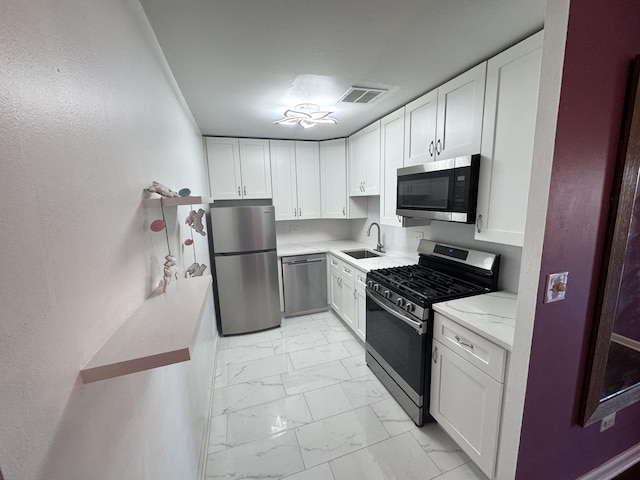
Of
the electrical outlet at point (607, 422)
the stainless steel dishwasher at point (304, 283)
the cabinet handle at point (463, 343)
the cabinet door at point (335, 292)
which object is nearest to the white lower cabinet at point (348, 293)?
the cabinet door at point (335, 292)

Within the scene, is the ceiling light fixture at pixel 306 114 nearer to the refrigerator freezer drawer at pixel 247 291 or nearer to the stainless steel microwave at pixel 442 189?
the stainless steel microwave at pixel 442 189

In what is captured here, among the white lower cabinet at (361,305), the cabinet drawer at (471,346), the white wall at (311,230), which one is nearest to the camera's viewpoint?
the cabinet drawer at (471,346)

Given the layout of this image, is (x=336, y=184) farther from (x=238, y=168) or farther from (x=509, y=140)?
(x=509, y=140)

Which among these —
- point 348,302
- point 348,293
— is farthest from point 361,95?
point 348,302

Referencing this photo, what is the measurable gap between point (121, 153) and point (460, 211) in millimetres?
1770

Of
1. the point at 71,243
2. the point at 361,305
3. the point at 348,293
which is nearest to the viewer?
the point at 71,243

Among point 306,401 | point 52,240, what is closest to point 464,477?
point 306,401

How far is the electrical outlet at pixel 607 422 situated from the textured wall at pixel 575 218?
101 millimetres

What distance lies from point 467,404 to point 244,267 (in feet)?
7.91

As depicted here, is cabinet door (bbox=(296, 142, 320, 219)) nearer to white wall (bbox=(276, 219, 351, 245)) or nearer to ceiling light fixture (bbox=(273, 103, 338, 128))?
white wall (bbox=(276, 219, 351, 245))

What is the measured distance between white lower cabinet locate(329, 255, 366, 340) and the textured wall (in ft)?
4.95

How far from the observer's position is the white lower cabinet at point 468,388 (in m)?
1.31

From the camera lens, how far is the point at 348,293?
3.00m

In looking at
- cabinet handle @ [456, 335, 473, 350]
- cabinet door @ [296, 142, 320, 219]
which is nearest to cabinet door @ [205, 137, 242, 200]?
cabinet door @ [296, 142, 320, 219]
